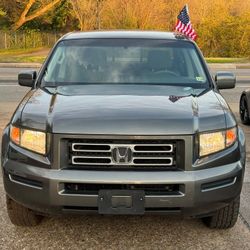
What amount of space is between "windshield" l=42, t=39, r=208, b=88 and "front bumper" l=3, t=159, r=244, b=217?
50.8 inches

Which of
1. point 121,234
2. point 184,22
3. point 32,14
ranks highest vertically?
point 121,234

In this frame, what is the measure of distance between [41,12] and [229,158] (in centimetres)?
4014

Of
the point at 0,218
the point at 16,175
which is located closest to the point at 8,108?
the point at 0,218

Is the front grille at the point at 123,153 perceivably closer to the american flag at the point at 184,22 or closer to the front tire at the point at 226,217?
the front tire at the point at 226,217

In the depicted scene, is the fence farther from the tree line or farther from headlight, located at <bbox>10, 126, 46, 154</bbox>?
headlight, located at <bbox>10, 126, 46, 154</bbox>

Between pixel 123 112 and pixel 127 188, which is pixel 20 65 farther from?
pixel 127 188

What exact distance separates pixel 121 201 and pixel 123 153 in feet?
1.07

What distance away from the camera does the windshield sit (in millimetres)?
4922

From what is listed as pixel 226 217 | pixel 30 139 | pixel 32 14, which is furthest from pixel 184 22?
pixel 30 139

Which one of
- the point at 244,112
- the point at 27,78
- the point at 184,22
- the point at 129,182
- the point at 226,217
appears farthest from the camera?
the point at 184,22

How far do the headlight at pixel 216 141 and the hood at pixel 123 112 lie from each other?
5 centimetres

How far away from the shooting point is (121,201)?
3619 mm

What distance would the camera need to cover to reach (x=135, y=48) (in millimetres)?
5254

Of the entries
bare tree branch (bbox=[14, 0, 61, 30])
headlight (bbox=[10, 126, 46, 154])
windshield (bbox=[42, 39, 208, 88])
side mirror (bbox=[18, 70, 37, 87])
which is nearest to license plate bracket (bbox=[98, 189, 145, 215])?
headlight (bbox=[10, 126, 46, 154])
